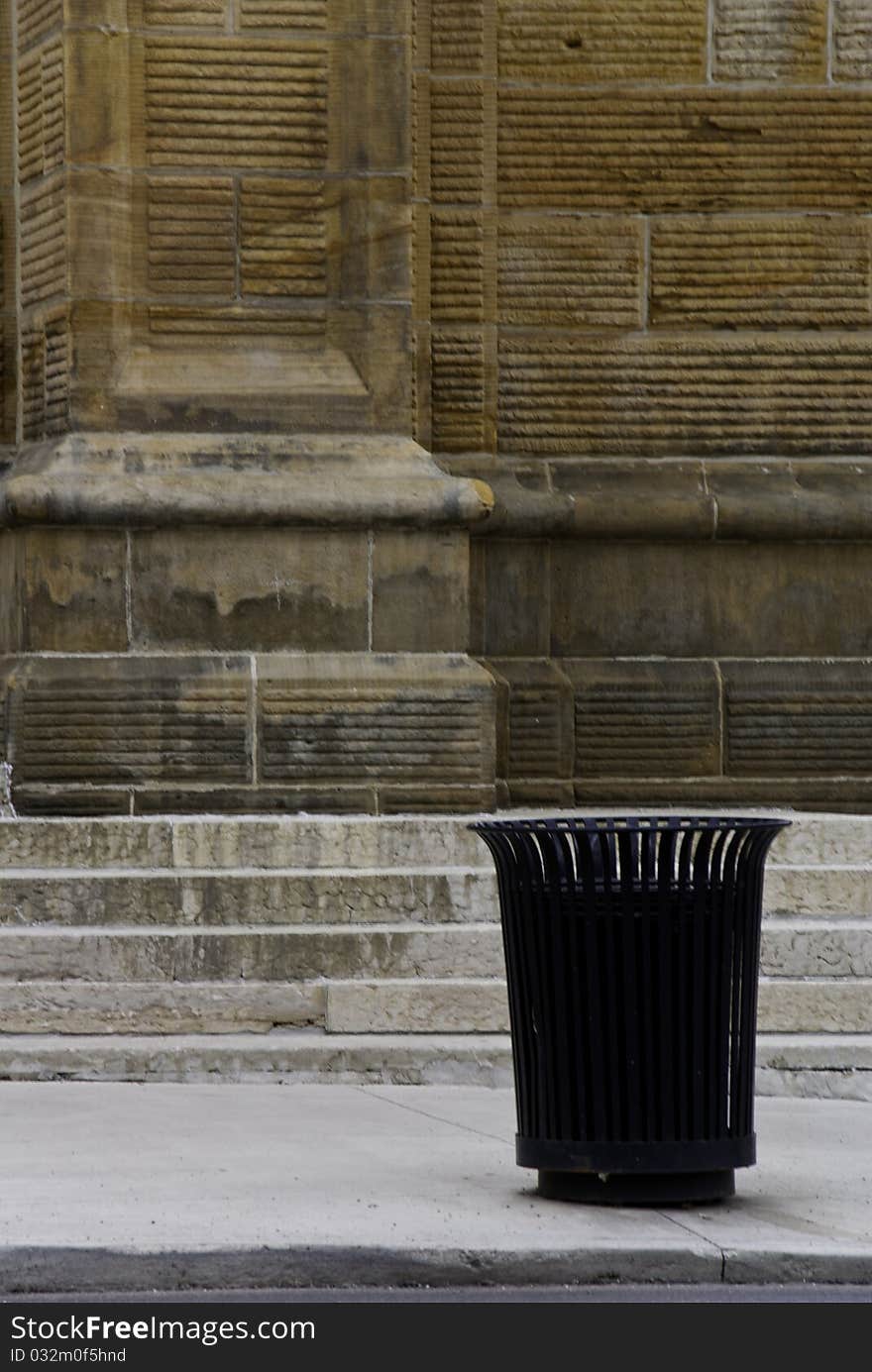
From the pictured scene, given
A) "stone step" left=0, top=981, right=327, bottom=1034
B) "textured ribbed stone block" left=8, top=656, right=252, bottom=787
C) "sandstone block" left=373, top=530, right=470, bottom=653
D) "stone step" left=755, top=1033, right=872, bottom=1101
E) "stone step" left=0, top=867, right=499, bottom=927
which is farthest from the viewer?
"sandstone block" left=373, top=530, right=470, bottom=653

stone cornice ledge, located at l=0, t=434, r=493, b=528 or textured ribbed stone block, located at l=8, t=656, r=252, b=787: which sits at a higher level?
stone cornice ledge, located at l=0, t=434, r=493, b=528

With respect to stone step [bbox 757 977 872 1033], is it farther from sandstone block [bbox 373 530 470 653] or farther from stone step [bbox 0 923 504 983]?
sandstone block [bbox 373 530 470 653]

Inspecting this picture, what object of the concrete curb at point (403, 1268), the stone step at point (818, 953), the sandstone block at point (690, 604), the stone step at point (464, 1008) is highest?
the sandstone block at point (690, 604)

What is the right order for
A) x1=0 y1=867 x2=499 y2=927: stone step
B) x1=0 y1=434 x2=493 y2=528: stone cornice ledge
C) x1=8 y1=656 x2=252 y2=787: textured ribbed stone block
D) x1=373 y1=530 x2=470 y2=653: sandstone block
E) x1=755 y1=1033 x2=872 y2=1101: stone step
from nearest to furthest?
x1=755 y1=1033 x2=872 y2=1101: stone step
x1=0 y1=867 x2=499 y2=927: stone step
x1=8 y1=656 x2=252 y2=787: textured ribbed stone block
x1=0 y1=434 x2=493 y2=528: stone cornice ledge
x1=373 y1=530 x2=470 y2=653: sandstone block

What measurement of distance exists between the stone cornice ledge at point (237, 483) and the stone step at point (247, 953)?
205cm

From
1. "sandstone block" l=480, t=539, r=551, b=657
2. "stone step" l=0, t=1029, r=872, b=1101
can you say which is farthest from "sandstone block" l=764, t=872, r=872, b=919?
"sandstone block" l=480, t=539, r=551, b=657

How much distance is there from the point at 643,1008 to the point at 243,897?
3.11 metres

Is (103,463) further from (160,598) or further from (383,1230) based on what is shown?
(383,1230)

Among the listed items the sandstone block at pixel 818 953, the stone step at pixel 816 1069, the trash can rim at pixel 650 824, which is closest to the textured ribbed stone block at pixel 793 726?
the sandstone block at pixel 818 953

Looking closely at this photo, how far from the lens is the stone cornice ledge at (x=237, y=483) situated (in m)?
9.94

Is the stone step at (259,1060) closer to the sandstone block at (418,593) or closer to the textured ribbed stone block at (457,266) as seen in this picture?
the sandstone block at (418,593)

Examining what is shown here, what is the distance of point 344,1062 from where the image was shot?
8352mm

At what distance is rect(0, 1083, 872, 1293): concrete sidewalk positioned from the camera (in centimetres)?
541

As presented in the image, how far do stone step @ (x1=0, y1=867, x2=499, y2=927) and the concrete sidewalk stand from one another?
1.00 meters
